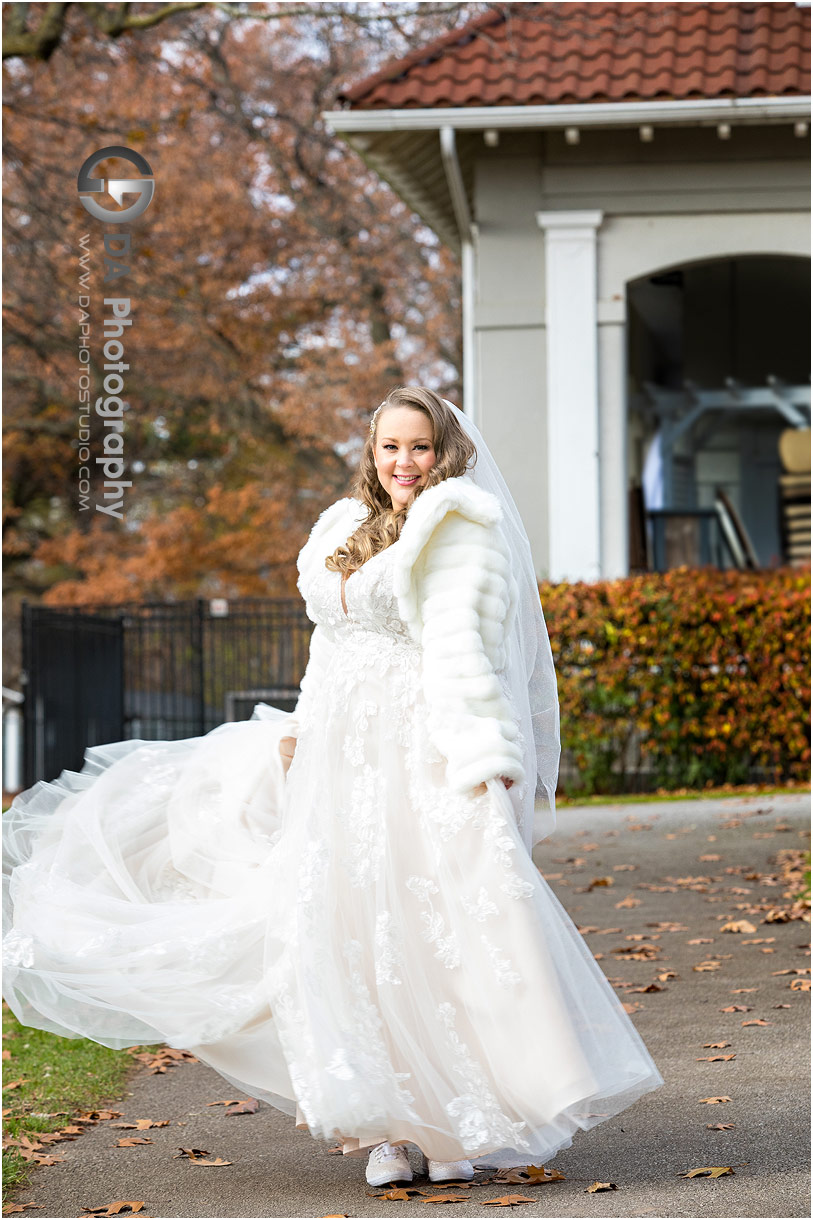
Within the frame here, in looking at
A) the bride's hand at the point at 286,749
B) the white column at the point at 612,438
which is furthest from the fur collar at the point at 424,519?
the white column at the point at 612,438

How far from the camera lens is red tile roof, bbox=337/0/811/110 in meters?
11.1

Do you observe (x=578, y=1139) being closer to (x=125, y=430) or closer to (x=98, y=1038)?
(x=98, y=1038)

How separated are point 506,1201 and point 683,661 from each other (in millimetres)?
7590

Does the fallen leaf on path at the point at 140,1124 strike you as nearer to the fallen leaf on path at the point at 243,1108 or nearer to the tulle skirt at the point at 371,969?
the fallen leaf on path at the point at 243,1108

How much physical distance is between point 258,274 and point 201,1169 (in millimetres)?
21035

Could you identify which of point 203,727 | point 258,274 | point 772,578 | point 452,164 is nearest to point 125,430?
point 258,274

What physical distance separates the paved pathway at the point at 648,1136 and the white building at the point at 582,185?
5413mm

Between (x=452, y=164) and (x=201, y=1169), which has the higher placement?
(x=452, y=164)

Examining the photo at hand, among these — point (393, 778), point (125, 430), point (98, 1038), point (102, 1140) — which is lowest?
point (102, 1140)

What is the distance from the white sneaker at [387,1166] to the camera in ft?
11.7

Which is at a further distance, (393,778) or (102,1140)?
(102,1140)

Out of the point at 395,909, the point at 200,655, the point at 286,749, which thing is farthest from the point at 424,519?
the point at 200,655

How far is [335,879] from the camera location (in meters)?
3.63

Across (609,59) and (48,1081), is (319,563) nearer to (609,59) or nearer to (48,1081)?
(48,1081)
